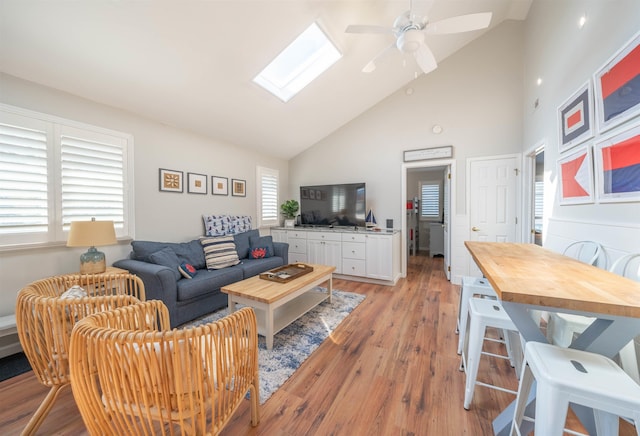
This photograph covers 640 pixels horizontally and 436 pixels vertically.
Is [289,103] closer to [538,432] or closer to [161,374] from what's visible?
[161,374]

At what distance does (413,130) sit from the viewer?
13.6 feet

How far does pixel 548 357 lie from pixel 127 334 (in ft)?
5.07

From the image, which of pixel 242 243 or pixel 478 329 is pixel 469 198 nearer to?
pixel 478 329

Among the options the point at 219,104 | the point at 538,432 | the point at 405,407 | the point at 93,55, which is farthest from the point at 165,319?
the point at 219,104

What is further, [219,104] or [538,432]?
[219,104]

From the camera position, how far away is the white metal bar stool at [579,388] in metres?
0.73

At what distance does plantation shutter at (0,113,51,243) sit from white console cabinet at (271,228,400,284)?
317 centimetres

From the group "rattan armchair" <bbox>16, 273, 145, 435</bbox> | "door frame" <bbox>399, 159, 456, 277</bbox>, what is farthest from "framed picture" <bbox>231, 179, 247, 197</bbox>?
"rattan armchair" <bbox>16, 273, 145, 435</bbox>

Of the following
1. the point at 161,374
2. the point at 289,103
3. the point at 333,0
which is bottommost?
the point at 161,374

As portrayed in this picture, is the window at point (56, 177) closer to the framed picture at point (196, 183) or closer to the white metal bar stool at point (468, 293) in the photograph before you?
the framed picture at point (196, 183)

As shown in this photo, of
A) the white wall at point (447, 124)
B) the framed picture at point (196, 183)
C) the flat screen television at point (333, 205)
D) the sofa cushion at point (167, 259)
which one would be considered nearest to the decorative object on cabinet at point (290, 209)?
the flat screen television at point (333, 205)

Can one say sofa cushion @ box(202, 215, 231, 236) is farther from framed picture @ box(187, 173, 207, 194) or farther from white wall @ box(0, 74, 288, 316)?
framed picture @ box(187, 173, 207, 194)

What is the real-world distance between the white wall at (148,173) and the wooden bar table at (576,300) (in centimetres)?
347

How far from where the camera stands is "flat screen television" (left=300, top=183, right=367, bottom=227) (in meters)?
4.34
